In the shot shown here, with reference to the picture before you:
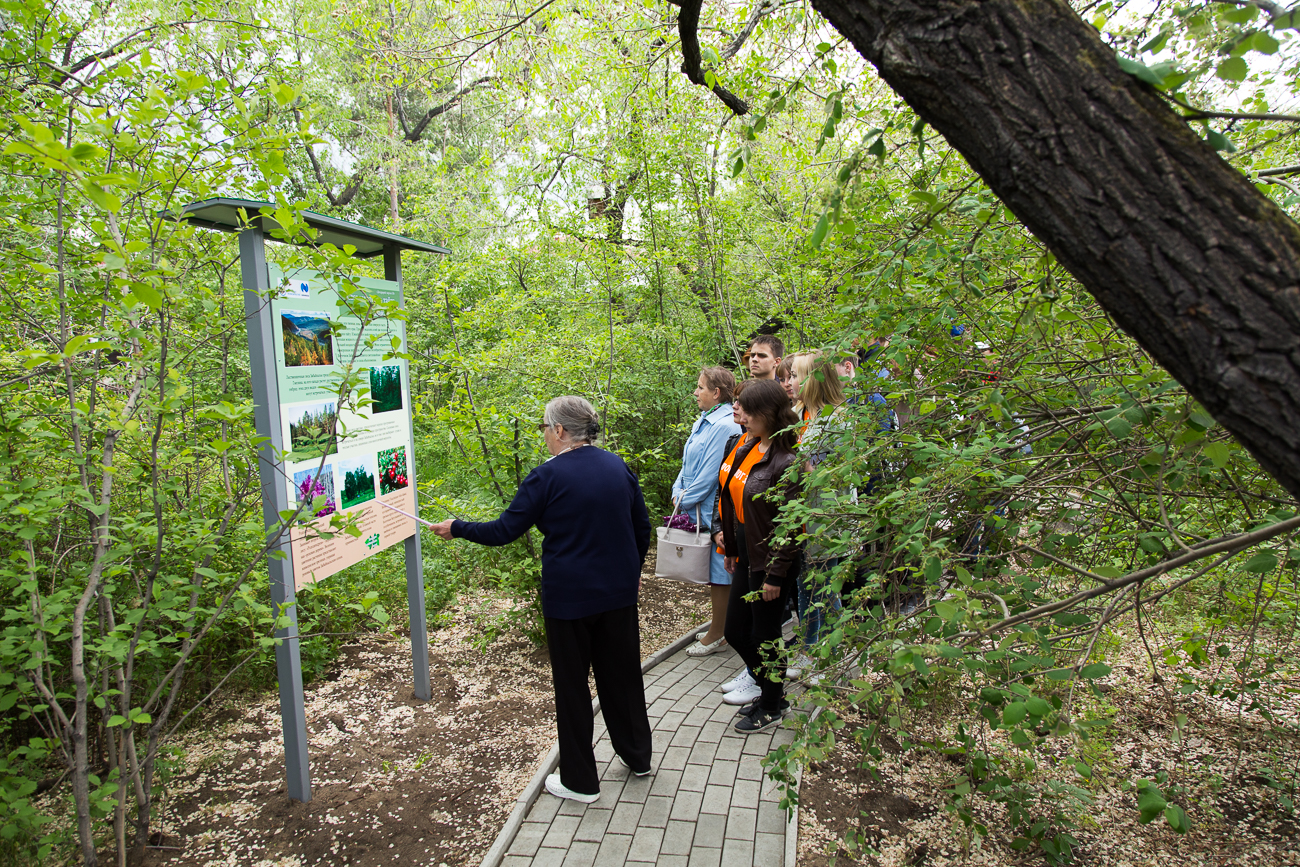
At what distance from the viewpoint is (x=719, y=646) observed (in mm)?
5082

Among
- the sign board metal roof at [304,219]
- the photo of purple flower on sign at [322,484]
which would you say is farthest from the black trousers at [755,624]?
the sign board metal roof at [304,219]

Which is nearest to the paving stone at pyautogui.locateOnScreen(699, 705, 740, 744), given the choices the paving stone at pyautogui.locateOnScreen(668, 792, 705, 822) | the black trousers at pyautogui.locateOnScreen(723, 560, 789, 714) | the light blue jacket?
the black trousers at pyautogui.locateOnScreen(723, 560, 789, 714)

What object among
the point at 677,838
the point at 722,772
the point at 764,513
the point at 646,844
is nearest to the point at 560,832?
the point at 646,844

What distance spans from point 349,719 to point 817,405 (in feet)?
11.0

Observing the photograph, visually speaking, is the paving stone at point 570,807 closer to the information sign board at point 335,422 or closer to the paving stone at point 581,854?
the paving stone at point 581,854

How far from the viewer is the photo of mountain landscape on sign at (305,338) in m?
3.15

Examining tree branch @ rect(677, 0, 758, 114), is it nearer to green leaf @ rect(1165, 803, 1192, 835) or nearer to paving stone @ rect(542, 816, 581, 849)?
green leaf @ rect(1165, 803, 1192, 835)

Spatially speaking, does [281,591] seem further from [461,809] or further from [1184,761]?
[1184,761]

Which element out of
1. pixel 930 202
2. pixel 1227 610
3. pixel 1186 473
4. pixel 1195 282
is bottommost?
pixel 1227 610

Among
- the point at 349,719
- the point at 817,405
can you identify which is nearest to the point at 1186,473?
the point at 817,405

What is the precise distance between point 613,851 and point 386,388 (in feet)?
8.86

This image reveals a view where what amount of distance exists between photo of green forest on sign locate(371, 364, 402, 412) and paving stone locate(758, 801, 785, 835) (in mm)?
2873

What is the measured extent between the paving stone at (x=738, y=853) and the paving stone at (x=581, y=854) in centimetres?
55

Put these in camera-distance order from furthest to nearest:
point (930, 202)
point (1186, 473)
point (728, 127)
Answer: point (728, 127) < point (1186, 473) < point (930, 202)
